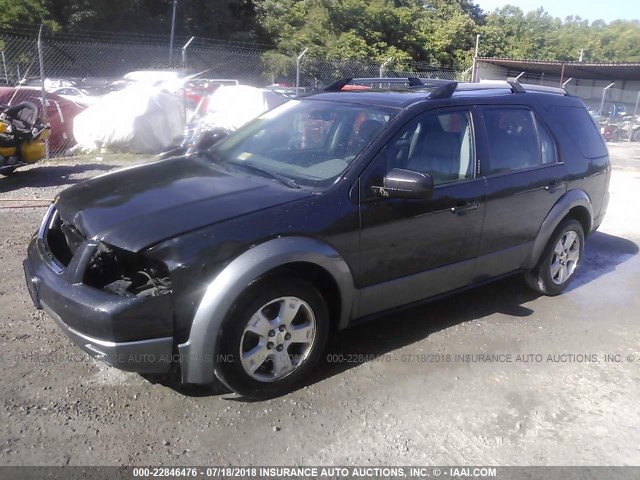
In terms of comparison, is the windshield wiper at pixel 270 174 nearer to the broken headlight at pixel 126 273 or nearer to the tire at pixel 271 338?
the tire at pixel 271 338

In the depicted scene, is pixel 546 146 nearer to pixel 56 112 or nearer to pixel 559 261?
pixel 559 261

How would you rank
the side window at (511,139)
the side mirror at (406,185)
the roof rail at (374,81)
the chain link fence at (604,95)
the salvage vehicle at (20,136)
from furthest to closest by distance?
the chain link fence at (604,95) < the salvage vehicle at (20,136) < the roof rail at (374,81) < the side window at (511,139) < the side mirror at (406,185)

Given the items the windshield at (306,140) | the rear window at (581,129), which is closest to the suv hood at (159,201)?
the windshield at (306,140)

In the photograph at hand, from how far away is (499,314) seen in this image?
475cm

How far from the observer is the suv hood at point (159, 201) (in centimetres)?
304

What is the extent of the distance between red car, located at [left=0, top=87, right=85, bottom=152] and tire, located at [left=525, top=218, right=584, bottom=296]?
9802mm

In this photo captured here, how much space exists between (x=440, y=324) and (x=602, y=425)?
141 cm

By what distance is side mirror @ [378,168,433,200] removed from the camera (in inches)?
138

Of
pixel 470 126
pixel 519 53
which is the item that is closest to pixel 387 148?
pixel 470 126

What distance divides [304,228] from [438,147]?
131 cm

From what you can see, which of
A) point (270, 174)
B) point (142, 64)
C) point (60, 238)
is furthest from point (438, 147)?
point (142, 64)

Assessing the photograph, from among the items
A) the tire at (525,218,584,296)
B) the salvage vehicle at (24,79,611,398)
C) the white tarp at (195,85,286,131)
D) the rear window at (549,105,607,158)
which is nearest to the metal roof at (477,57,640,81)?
the white tarp at (195,85,286,131)

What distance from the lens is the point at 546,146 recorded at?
4809 millimetres

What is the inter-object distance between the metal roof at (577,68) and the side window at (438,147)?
70.2ft
